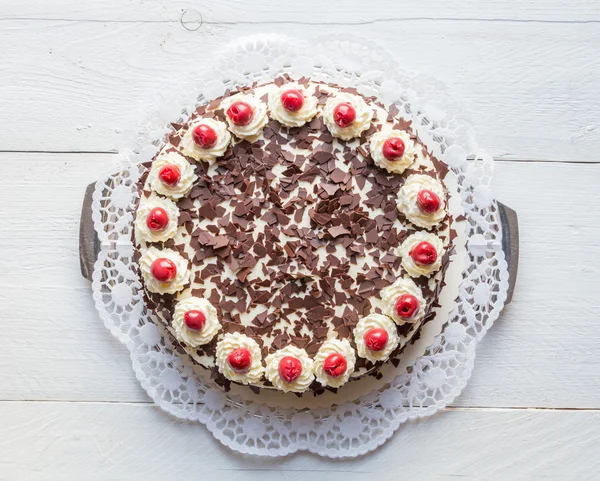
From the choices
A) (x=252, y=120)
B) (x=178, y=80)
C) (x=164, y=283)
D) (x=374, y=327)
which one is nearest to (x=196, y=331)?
(x=164, y=283)

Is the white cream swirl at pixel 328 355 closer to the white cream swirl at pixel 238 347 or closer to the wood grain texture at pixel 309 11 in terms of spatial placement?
the white cream swirl at pixel 238 347

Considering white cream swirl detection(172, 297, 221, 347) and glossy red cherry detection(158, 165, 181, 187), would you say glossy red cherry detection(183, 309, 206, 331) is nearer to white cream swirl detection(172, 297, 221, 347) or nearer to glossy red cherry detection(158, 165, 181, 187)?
white cream swirl detection(172, 297, 221, 347)

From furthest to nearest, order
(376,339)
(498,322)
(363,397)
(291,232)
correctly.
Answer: (498,322) < (363,397) < (291,232) < (376,339)

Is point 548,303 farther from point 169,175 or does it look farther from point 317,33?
point 169,175

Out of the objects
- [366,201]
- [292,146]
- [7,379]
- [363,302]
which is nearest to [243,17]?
[292,146]

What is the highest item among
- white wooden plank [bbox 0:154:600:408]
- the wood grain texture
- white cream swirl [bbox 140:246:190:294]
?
the wood grain texture

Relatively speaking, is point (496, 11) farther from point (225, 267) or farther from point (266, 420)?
point (266, 420)

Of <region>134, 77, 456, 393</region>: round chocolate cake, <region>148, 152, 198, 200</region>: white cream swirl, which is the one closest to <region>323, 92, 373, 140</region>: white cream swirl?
<region>134, 77, 456, 393</region>: round chocolate cake
